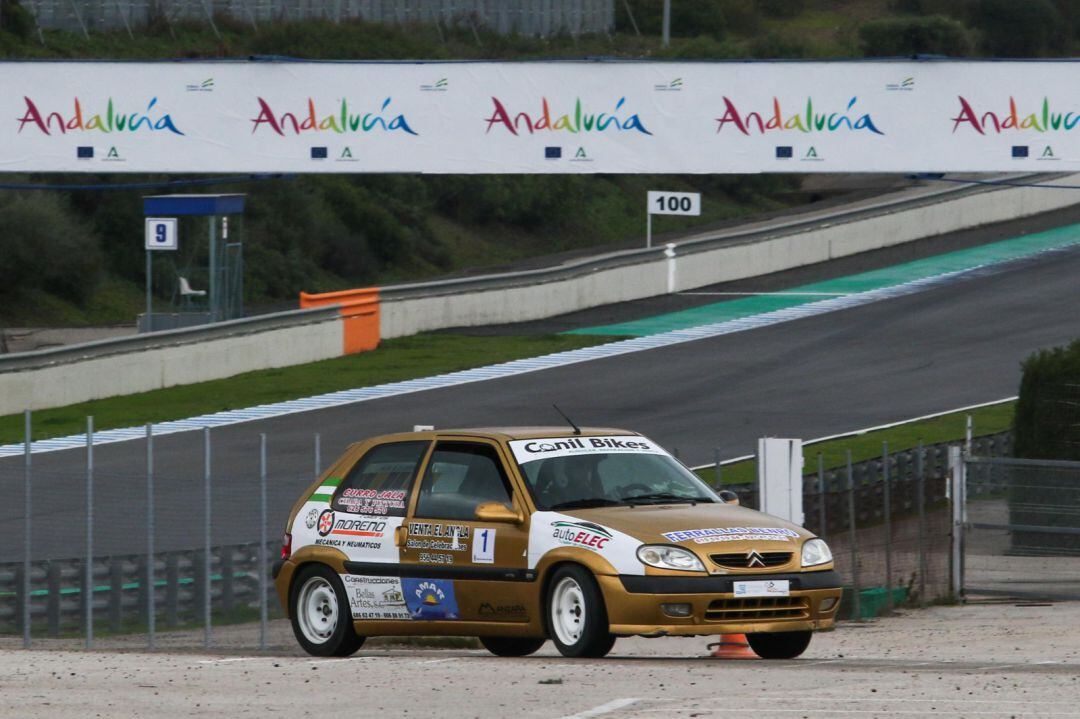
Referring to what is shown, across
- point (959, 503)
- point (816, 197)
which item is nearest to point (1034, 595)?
point (959, 503)

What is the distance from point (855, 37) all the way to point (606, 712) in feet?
294

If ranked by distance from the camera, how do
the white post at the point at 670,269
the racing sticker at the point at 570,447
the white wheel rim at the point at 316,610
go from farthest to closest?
the white post at the point at 670,269, the white wheel rim at the point at 316,610, the racing sticker at the point at 570,447

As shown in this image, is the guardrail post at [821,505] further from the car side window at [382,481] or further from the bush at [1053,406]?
the car side window at [382,481]

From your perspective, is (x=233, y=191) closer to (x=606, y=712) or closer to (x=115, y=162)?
(x=115, y=162)

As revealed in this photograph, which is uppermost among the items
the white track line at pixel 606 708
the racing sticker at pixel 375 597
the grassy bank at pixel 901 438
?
the white track line at pixel 606 708

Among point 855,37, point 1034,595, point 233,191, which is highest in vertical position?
point 855,37

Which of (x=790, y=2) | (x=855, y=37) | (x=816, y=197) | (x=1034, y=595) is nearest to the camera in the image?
(x=1034, y=595)

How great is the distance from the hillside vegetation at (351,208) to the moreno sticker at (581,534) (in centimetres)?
4013

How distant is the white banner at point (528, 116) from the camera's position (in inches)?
1198

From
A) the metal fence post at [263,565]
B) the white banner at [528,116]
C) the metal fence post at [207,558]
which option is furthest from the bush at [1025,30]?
the metal fence post at [207,558]

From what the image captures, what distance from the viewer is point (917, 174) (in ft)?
101

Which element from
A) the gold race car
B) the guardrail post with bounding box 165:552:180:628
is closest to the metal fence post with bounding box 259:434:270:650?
the guardrail post with bounding box 165:552:180:628

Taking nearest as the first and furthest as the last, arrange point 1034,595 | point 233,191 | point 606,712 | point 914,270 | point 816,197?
point 606,712 → point 1034,595 → point 914,270 → point 233,191 → point 816,197

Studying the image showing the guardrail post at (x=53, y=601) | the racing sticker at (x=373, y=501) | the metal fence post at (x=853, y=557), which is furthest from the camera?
the metal fence post at (x=853, y=557)
